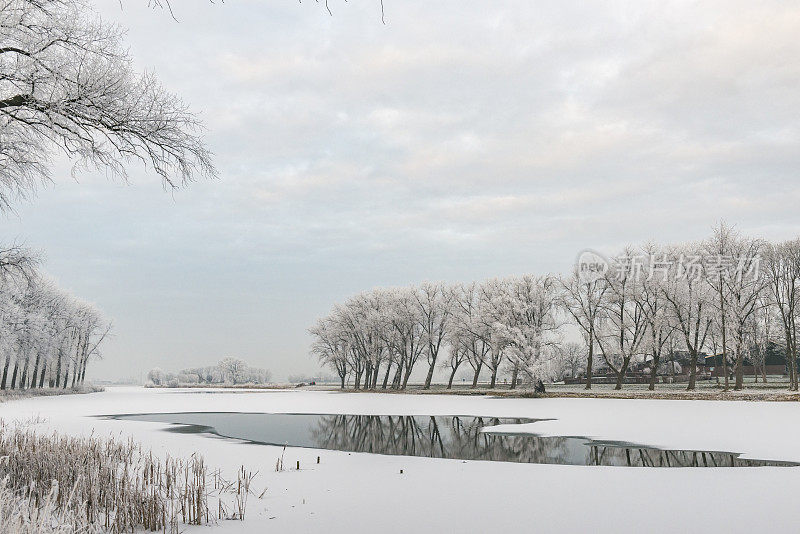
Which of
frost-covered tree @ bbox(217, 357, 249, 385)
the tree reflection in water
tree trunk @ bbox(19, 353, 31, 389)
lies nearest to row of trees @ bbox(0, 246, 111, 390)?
tree trunk @ bbox(19, 353, 31, 389)

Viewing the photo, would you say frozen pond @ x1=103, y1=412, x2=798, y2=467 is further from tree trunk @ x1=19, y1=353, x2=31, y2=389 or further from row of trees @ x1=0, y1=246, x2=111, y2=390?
tree trunk @ x1=19, y1=353, x2=31, y2=389

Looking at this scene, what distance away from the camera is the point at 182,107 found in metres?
10.7

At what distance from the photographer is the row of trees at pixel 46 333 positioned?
5261 cm

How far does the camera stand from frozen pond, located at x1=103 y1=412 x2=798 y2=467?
15469mm

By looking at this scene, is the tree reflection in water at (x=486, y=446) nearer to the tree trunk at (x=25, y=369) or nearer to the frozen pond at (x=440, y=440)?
the frozen pond at (x=440, y=440)

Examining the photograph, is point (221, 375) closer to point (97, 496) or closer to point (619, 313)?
point (619, 313)

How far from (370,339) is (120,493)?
206 feet

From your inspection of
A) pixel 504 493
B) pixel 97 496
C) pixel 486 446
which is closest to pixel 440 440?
pixel 486 446

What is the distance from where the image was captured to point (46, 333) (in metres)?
59.2

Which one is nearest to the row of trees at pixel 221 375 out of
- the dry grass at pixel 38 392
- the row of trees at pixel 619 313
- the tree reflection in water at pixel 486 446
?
the dry grass at pixel 38 392

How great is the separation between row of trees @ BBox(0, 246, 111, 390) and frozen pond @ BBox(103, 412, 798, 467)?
23148 mm

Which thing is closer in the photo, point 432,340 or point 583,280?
point 583,280

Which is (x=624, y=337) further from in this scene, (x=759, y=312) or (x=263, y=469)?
(x=263, y=469)

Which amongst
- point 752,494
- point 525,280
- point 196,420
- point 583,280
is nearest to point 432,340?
point 525,280
